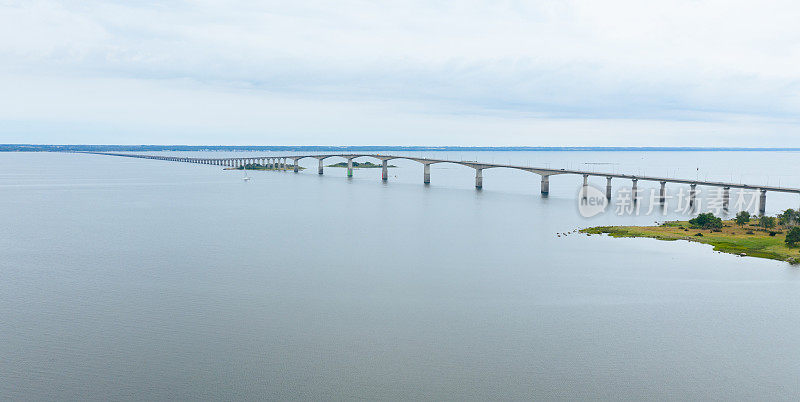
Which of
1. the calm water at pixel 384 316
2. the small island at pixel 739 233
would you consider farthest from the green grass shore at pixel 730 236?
the calm water at pixel 384 316

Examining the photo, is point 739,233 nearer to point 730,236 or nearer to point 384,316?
point 730,236

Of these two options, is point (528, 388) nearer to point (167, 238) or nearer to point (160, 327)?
point (160, 327)

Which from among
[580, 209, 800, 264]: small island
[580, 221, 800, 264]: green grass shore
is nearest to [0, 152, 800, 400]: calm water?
[580, 221, 800, 264]: green grass shore

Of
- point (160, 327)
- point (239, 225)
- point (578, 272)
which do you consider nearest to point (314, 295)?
point (160, 327)

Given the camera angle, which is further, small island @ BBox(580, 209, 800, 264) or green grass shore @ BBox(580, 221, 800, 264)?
small island @ BBox(580, 209, 800, 264)

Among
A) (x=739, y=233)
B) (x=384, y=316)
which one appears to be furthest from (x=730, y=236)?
(x=384, y=316)

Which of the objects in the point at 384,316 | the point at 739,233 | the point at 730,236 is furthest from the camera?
the point at 739,233

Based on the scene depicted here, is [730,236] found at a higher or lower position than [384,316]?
higher

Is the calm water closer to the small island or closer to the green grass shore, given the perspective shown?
the green grass shore
